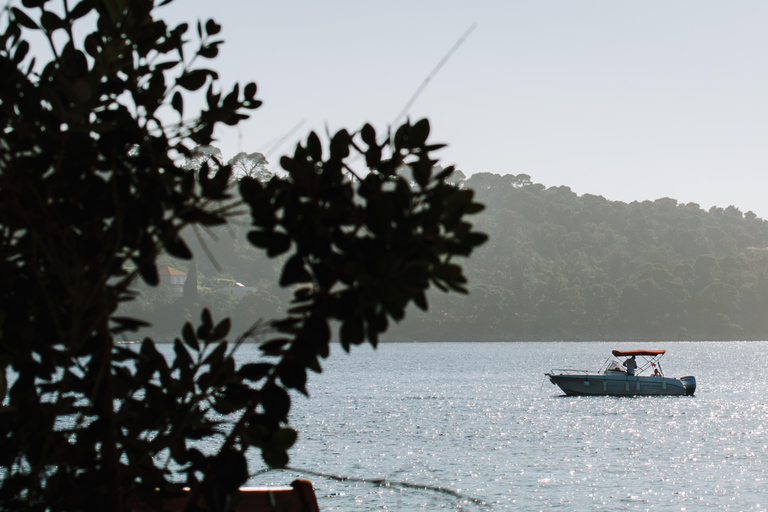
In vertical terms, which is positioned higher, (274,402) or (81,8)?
(81,8)

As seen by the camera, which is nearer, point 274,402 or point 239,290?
point 274,402

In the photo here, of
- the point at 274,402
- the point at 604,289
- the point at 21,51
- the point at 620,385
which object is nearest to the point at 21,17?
the point at 21,51

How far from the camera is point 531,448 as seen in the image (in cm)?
3525

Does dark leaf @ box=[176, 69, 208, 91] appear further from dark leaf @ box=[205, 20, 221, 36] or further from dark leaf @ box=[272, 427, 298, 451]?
dark leaf @ box=[272, 427, 298, 451]

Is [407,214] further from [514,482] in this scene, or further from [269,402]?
[514,482]

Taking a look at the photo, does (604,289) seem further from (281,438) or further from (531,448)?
(281,438)

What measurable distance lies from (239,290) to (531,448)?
11642cm

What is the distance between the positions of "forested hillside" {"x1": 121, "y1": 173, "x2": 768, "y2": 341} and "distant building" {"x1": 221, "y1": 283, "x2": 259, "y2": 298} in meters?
2.28

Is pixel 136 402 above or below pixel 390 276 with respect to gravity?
below

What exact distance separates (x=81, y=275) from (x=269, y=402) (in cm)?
58

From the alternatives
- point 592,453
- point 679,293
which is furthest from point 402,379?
point 679,293

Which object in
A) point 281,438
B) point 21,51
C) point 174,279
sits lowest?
point 281,438

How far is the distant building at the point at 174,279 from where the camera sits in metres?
147

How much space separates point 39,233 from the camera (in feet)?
6.81
